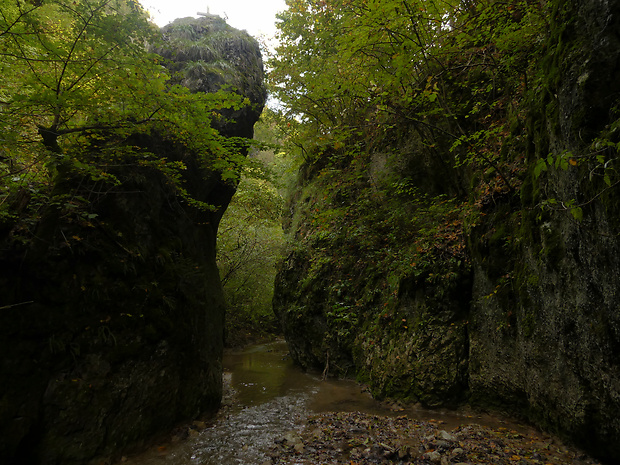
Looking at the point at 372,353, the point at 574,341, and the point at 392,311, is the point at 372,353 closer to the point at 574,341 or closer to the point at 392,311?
the point at 392,311

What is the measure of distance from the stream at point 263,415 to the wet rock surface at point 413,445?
0.94 ft

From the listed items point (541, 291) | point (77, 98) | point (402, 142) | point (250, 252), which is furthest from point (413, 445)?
point (250, 252)

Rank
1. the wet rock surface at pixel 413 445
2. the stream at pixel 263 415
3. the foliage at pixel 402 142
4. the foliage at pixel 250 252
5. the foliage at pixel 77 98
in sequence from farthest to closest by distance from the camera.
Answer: the foliage at pixel 250 252
the foliage at pixel 402 142
the stream at pixel 263 415
the foliage at pixel 77 98
the wet rock surface at pixel 413 445

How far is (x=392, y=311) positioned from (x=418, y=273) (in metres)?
1.34

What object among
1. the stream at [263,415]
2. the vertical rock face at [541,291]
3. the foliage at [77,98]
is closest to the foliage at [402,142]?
the vertical rock face at [541,291]

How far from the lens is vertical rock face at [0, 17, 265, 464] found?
3.99m

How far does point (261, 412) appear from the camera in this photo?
692 centimetres

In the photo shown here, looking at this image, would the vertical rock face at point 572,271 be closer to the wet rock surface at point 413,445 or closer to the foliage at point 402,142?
the wet rock surface at point 413,445

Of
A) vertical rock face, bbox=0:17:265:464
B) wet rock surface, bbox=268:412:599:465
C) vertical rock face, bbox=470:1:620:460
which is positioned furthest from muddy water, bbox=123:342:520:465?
vertical rock face, bbox=470:1:620:460

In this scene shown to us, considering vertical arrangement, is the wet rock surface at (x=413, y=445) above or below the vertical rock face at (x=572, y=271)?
below

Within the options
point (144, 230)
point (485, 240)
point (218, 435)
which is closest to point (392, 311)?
point (485, 240)

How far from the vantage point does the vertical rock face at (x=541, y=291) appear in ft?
9.82

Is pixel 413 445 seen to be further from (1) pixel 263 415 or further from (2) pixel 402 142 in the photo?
(2) pixel 402 142

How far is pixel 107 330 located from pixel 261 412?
12.6 ft
